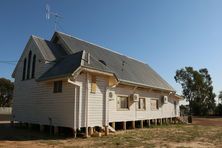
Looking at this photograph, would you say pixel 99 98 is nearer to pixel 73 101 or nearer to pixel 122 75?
pixel 73 101

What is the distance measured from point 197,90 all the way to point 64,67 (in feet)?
170

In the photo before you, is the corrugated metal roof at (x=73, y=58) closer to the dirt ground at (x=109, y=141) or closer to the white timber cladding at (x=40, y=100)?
the white timber cladding at (x=40, y=100)

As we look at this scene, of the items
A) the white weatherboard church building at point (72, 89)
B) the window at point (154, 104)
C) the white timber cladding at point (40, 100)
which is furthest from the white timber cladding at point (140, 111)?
the white timber cladding at point (40, 100)

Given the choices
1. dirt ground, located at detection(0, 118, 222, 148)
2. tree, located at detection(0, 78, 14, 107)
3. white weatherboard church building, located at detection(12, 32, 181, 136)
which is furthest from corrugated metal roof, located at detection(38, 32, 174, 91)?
tree, located at detection(0, 78, 14, 107)

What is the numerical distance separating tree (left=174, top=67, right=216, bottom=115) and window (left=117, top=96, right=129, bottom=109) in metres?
42.6

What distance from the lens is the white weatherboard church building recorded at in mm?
13172

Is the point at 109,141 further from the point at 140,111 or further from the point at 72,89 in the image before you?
the point at 140,111

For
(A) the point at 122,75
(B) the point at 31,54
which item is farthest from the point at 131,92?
(B) the point at 31,54

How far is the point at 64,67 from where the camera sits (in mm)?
13984

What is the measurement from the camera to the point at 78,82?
42.7ft

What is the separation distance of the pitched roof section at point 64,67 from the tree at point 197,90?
48545 mm

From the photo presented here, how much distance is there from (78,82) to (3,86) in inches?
2197

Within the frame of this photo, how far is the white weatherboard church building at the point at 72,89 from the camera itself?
1317 cm

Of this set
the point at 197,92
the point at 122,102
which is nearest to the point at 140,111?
the point at 122,102
